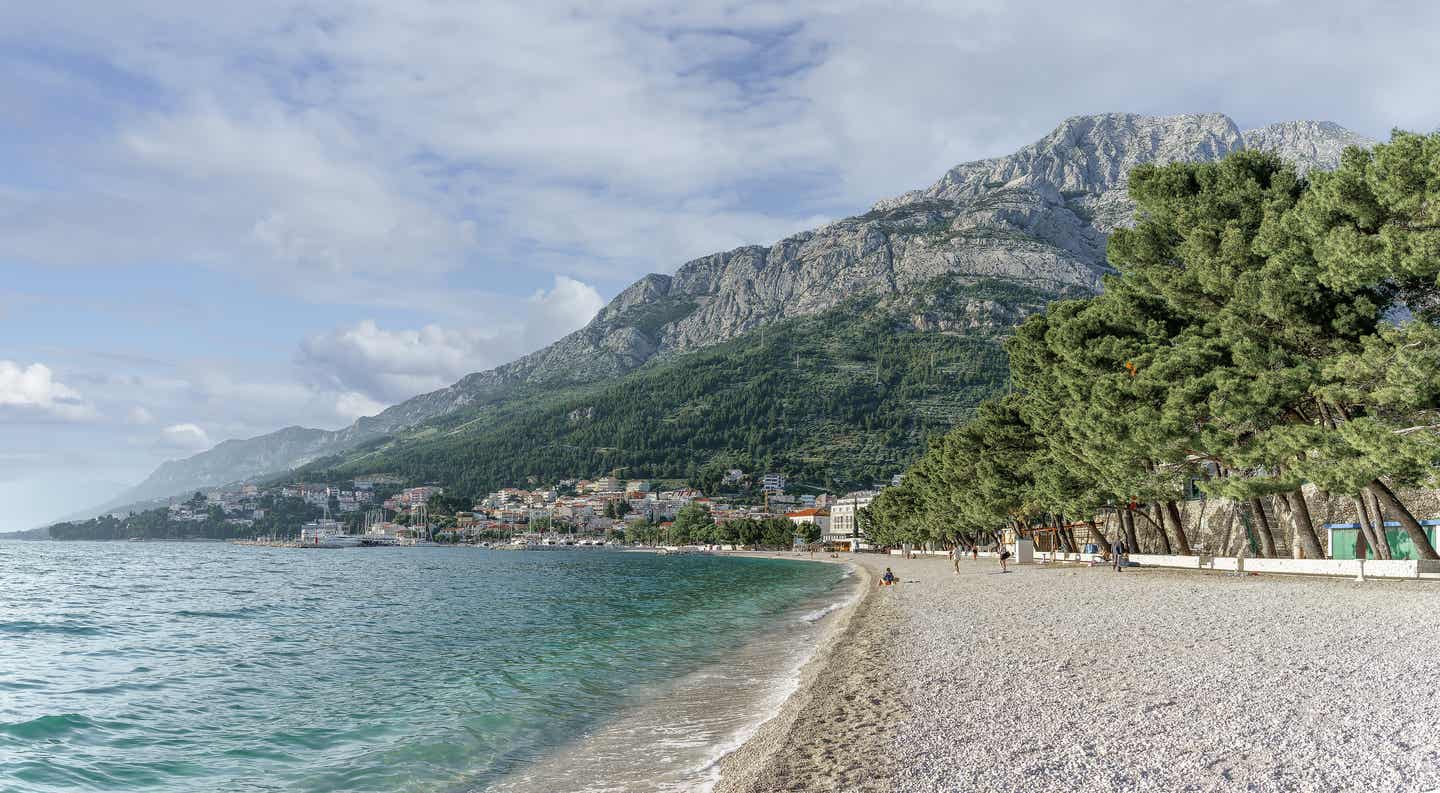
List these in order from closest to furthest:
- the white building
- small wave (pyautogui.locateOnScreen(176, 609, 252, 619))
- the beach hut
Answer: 1. small wave (pyautogui.locateOnScreen(176, 609, 252, 619))
2. the beach hut
3. the white building

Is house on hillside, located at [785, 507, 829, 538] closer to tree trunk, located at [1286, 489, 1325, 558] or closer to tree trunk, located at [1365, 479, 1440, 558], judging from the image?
tree trunk, located at [1286, 489, 1325, 558]

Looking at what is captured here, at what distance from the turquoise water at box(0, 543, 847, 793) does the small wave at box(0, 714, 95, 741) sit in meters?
0.05

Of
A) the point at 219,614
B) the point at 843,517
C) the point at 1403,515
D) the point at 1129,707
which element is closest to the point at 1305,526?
the point at 1403,515

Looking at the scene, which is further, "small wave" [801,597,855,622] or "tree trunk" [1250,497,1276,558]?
"tree trunk" [1250,497,1276,558]

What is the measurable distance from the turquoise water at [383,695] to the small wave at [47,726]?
0.05 m

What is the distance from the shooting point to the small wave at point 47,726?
537 inches

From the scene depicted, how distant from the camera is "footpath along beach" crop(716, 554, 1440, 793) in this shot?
296 inches

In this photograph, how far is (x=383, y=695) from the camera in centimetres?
1678

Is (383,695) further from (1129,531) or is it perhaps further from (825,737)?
(1129,531)

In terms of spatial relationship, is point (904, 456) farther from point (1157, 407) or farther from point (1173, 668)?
point (1173, 668)

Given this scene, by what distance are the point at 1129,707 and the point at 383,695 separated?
13.0 metres

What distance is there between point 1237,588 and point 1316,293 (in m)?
8.74

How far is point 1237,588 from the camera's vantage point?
1019 inches

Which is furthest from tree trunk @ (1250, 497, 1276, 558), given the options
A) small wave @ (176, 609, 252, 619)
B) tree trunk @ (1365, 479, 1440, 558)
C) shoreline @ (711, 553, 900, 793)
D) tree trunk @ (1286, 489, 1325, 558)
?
small wave @ (176, 609, 252, 619)
